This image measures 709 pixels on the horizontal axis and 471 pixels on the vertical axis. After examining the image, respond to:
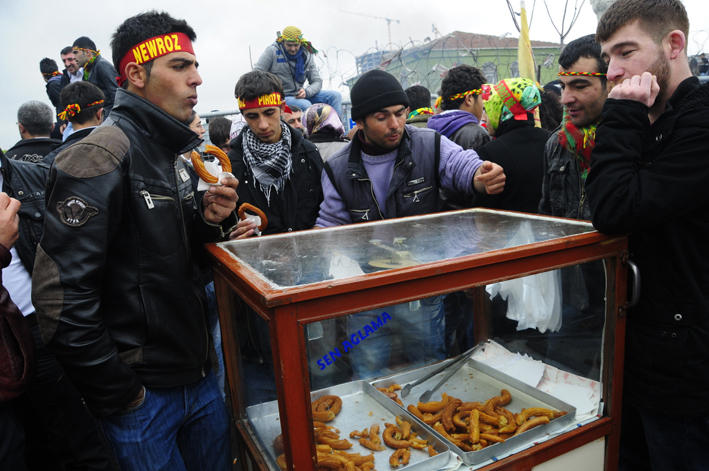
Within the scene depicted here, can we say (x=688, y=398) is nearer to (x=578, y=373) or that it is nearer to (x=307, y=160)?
(x=578, y=373)

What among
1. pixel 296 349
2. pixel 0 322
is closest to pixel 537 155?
pixel 296 349

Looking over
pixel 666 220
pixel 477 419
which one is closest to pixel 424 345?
pixel 477 419

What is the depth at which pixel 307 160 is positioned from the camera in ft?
10.5

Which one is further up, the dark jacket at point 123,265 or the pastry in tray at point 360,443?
the dark jacket at point 123,265

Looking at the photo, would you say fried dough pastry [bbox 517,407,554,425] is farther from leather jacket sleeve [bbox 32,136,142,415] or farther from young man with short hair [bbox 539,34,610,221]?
leather jacket sleeve [bbox 32,136,142,415]

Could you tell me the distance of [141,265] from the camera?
1.52 meters

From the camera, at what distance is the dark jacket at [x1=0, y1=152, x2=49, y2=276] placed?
7.41 ft

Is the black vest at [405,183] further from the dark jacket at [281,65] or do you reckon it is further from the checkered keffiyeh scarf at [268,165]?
the dark jacket at [281,65]

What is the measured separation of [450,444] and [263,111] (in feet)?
7.86

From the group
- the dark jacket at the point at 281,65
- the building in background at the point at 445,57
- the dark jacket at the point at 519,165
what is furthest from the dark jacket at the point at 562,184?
the dark jacket at the point at 281,65

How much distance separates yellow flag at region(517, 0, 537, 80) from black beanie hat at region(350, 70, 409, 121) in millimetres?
4873

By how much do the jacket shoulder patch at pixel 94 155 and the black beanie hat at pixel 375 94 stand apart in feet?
4.34

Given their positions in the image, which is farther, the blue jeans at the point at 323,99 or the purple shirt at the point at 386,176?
the blue jeans at the point at 323,99

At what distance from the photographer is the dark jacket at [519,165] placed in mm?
2781
